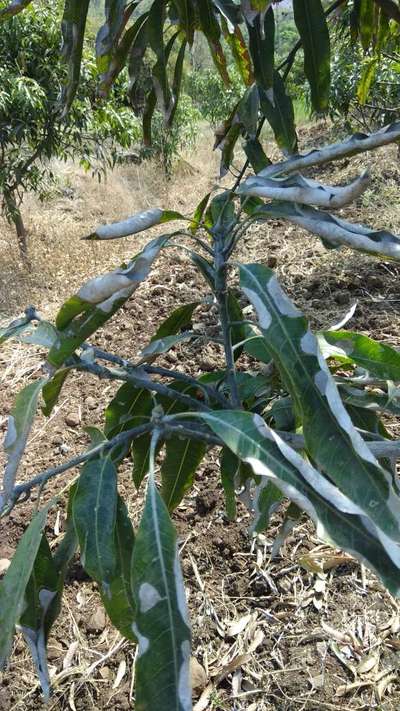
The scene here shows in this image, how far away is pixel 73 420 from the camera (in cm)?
208

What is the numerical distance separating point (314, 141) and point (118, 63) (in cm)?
673

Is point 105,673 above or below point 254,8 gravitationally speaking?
below

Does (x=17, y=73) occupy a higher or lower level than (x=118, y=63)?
higher

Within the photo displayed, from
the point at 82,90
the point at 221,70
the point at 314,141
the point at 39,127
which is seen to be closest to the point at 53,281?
the point at 39,127

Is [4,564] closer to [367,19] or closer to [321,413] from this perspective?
[321,413]

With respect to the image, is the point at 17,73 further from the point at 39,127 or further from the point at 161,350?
the point at 161,350

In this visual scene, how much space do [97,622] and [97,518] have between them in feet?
2.85

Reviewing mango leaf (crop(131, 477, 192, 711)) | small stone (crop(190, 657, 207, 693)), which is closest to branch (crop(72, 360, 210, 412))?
mango leaf (crop(131, 477, 192, 711))

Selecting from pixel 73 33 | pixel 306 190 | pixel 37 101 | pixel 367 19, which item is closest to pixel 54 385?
pixel 306 190

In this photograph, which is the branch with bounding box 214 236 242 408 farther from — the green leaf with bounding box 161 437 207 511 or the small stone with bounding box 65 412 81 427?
the small stone with bounding box 65 412 81 427

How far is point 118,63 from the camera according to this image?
1.17 meters

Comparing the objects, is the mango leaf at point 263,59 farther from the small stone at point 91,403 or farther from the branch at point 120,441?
the small stone at point 91,403

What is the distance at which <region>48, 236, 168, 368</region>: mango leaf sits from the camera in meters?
0.56

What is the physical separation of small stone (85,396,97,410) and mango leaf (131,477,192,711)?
160 cm
